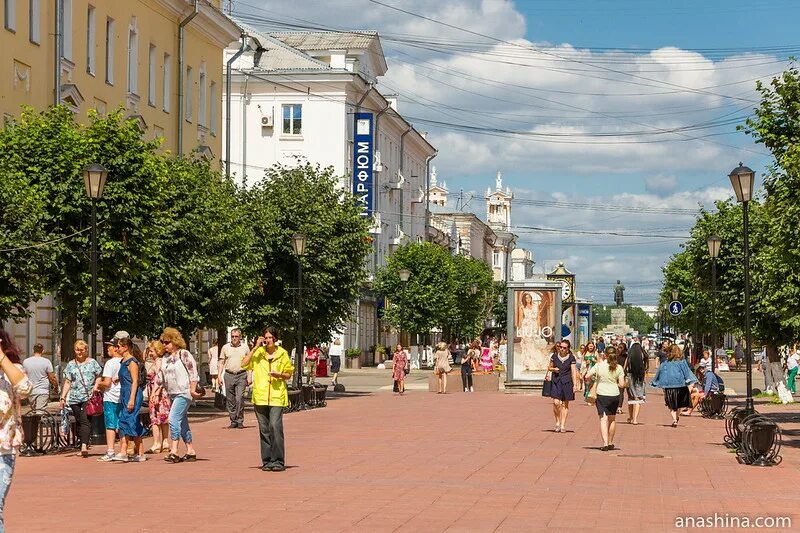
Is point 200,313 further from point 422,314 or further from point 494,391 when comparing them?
point 422,314

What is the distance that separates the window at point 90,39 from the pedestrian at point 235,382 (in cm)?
1288

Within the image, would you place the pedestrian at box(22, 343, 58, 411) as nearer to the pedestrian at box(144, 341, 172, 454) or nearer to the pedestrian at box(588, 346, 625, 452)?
the pedestrian at box(144, 341, 172, 454)

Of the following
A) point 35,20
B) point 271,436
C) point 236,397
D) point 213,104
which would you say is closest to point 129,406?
point 271,436

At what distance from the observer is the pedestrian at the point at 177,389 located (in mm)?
18516

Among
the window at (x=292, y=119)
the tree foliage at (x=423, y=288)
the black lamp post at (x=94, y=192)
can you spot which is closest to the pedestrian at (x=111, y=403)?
the black lamp post at (x=94, y=192)

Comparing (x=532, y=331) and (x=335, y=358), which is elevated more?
(x=532, y=331)

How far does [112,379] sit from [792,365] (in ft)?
92.0

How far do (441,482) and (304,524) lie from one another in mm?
3968

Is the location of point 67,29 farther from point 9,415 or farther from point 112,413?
point 9,415

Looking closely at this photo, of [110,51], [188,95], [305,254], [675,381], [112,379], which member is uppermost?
[188,95]

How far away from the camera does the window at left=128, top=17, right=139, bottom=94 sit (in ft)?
135

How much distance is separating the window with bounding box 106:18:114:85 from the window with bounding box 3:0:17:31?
23.3ft

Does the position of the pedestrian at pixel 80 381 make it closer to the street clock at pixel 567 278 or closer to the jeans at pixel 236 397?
the jeans at pixel 236 397

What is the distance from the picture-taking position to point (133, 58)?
4162 cm
